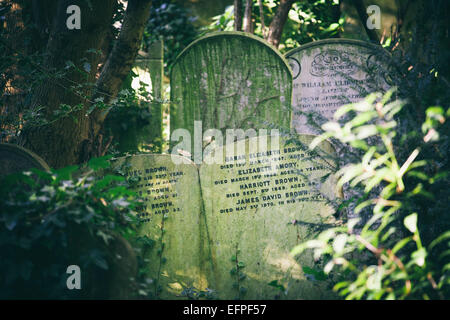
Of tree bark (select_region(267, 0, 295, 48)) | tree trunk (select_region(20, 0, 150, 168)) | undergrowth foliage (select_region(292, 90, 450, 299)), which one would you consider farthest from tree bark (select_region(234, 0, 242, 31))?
undergrowth foliage (select_region(292, 90, 450, 299))

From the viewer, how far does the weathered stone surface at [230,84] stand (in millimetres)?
3654

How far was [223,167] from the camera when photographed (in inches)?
119

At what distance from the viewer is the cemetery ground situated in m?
1.93

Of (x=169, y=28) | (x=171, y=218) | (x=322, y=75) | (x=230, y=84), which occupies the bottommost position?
(x=171, y=218)

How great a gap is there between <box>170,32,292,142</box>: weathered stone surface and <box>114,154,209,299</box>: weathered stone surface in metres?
0.82

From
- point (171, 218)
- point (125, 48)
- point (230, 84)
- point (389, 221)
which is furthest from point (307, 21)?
point (389, 221)

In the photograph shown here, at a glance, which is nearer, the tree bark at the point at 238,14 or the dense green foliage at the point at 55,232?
the dense green foliage at the point at 55,232

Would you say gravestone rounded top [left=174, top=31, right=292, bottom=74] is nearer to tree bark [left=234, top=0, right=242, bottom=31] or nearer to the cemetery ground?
the cemetery ground

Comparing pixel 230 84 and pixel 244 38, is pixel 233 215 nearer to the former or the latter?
pixel 230 84

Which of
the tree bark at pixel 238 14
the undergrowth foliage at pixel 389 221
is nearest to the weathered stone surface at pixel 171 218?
the undergrowth foliage at pixel 389 221

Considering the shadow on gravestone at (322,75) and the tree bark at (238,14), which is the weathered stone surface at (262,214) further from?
the tree bark at (238,14)

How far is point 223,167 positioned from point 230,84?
1039mm
